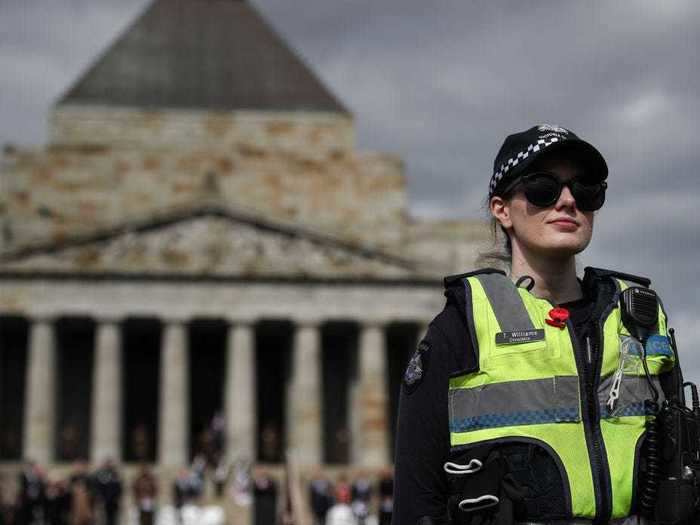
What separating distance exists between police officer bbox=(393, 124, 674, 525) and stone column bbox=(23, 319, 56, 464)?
1661 inches

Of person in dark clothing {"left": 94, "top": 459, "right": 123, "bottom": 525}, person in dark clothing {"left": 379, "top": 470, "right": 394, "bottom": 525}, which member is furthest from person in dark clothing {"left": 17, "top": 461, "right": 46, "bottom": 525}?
person in dark clothing {"left": 379, "top": 470, "right": 394, "bottom": 525}

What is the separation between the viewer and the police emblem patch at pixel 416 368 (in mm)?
4129

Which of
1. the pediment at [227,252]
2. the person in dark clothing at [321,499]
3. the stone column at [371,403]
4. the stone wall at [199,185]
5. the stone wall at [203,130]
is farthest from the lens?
the stone wall at [203,130]

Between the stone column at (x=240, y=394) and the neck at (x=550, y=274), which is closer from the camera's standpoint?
the neck at (x=550, y=274)

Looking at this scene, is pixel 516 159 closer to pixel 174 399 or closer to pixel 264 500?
pixel 264 500

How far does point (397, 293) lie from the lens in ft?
155

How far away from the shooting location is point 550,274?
4371 mm

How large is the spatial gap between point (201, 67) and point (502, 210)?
5707 centimetres

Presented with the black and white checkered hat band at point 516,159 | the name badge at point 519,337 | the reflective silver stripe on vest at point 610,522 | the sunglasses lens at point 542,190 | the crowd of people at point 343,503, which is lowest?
the crowd of people at point 343,503

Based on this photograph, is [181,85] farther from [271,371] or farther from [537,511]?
[537,511]

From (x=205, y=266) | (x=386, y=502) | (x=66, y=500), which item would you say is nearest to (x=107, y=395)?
(x=205, y=266)

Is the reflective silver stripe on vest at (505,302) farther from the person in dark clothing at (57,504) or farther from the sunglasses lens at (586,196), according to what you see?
the person in dark clothing at (57,504)

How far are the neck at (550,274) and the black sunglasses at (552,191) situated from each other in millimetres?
191

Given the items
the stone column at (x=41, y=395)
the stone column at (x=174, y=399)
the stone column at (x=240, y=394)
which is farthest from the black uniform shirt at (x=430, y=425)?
the stone column at (x=41, y=395)
